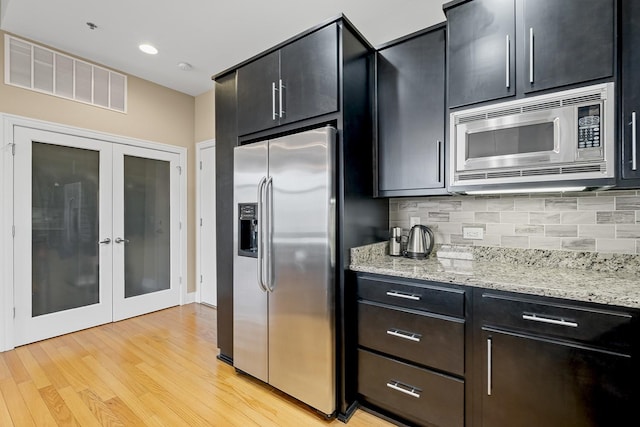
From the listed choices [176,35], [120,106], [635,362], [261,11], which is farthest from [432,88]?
[120,106]

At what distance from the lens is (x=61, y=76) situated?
315cm

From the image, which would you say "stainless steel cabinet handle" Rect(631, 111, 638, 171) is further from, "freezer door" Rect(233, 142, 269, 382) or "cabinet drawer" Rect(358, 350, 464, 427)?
"freezer door" Rect(233, 142, 269, 382)

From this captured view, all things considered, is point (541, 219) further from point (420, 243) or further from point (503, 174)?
point (420, 243)

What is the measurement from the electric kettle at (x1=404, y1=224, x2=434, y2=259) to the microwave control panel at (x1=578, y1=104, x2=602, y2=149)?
1031mm

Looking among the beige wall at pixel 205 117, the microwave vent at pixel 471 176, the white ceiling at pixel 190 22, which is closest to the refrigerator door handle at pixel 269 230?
the microwave vent at pixel 471 176

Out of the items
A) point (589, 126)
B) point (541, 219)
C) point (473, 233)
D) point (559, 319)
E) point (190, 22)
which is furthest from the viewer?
point (190, 22)

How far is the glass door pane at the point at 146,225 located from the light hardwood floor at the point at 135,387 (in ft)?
2.72

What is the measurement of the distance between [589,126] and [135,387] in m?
3.31

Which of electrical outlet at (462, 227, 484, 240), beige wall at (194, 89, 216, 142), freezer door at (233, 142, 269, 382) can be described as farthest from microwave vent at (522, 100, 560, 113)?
beige wall at (194, 89, 216, 142)

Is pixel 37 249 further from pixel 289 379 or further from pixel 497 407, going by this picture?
pixel 497 407

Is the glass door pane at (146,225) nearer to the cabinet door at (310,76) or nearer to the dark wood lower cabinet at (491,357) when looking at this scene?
the cabinet door at (310,76)

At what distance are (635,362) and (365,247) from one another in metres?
1.35

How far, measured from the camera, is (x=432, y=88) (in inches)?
79.7

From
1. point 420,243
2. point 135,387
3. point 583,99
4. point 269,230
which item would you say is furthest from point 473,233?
point 135,387
